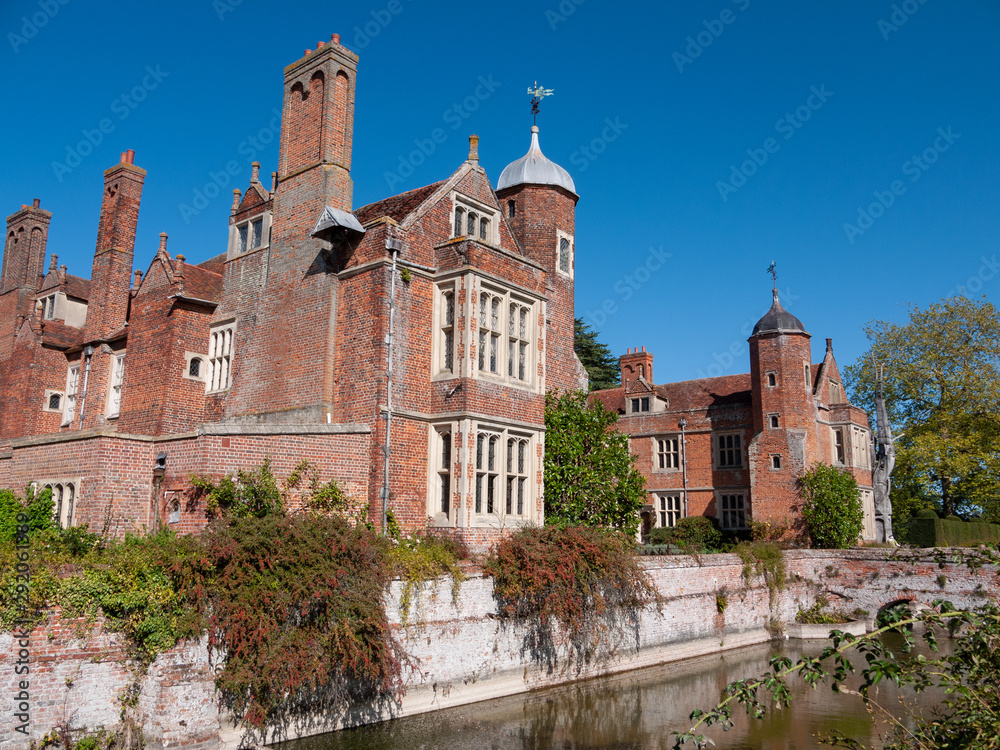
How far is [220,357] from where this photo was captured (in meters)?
18.6

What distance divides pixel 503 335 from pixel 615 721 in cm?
766

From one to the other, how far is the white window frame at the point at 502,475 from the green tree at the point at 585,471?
1603 millimetres

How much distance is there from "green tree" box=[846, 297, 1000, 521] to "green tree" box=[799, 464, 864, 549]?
707 centimetres

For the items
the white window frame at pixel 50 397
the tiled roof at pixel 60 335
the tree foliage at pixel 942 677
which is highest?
the tiled roof at pixel 60 335

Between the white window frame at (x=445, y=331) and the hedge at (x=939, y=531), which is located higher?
the white window frame at (x=445, y=331)

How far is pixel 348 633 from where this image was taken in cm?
1027

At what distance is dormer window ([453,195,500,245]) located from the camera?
17.7 metres

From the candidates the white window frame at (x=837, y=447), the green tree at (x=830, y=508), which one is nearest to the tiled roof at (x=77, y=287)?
the green tree at (x=830, y=508)

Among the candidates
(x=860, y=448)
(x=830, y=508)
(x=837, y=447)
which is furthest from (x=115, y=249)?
(x=860, y=448)

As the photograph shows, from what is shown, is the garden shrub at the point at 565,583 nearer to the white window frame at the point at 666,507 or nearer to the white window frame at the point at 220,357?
the white window frame at the point at 220,357

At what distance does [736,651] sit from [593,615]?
22.7ft

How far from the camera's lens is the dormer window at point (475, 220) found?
1770 cm

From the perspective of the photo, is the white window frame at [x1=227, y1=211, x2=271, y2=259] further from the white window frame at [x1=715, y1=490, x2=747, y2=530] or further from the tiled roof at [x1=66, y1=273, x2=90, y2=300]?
the white window frame at [x1=715, y1=490, x2=747, y2=530]

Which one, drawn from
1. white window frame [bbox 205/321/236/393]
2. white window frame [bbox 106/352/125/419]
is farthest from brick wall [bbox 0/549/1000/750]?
white window frame [bbox 106/352/125/419]
